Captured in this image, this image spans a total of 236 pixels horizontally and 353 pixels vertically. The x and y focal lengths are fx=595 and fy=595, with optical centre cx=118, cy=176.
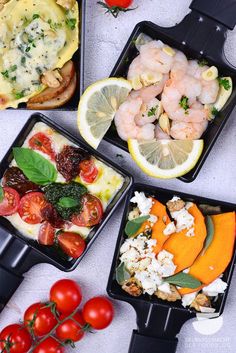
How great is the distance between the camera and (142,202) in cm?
226

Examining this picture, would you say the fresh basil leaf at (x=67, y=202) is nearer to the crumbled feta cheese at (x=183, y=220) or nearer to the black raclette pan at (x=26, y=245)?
the black raclette pan at (x=26, y=245)

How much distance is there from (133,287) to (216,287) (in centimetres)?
32

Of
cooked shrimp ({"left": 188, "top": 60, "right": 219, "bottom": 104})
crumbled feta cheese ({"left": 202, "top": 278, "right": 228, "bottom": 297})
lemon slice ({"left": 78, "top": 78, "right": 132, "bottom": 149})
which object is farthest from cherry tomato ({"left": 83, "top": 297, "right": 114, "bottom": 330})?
cooked shrimp ({"left": 188, "top": 60, "right": 219, "bottom": 104})

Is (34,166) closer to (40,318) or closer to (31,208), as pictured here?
(31,208)

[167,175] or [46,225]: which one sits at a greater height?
[167,175]

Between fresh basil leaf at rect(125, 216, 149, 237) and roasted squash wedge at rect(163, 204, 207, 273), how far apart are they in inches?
5.3

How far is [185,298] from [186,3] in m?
1.17

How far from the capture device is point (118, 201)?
7.50 feet

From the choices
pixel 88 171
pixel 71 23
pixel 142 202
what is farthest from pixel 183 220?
pixel 71 23

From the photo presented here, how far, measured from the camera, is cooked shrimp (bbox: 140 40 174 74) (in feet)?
7.30

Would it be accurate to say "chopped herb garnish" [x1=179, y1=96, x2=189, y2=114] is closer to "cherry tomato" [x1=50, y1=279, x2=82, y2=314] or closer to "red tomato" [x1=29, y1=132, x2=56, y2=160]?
"red tomato" [x1=29, y1=132, x2=56, y2=160]

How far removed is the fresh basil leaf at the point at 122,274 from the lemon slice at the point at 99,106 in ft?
1.54

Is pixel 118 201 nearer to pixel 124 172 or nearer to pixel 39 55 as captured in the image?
pixel 124 172

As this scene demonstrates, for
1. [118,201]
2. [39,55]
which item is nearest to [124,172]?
[118,201]
